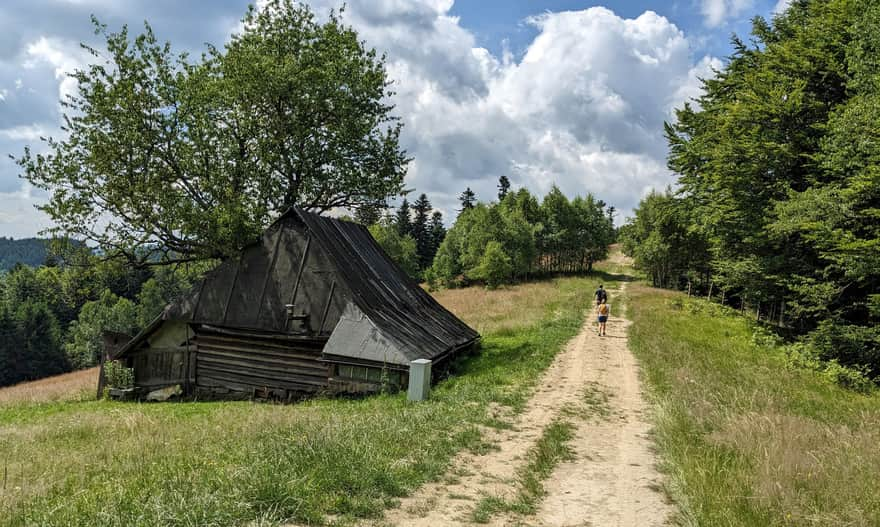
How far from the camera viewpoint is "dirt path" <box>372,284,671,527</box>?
6.07 m

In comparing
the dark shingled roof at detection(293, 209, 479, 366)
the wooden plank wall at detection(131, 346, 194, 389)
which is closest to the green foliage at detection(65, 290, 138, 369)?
the wooden plank wall at detection(131, 346, 194, 389)

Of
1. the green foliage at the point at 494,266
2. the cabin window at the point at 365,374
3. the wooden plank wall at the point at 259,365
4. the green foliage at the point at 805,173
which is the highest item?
the green foliage at the point at 805,173

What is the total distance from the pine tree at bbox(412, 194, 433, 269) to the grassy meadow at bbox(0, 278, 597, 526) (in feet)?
244

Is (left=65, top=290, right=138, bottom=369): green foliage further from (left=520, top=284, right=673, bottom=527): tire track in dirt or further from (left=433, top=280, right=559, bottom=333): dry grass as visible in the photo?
(left=520, top=284, right=673, bottom=527): tire track in dirt

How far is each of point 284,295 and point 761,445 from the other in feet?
48.6

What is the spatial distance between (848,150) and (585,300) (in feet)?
67.7

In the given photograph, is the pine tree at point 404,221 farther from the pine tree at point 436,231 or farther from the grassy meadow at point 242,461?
the grassy meadow at point 242,461

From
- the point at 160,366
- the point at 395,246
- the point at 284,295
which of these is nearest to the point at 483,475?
the point at 284,295

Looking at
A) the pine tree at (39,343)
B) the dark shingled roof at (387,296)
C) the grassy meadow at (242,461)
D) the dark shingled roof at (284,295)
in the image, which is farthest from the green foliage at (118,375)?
the pine tree at (39,343)

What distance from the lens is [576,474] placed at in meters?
7.68

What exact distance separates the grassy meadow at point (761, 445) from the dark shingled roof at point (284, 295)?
7.99 meters

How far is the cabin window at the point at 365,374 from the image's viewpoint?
14531mm

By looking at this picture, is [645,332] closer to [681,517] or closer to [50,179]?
[681,517]

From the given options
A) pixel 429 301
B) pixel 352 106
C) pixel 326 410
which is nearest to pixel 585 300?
pixel 429 301
